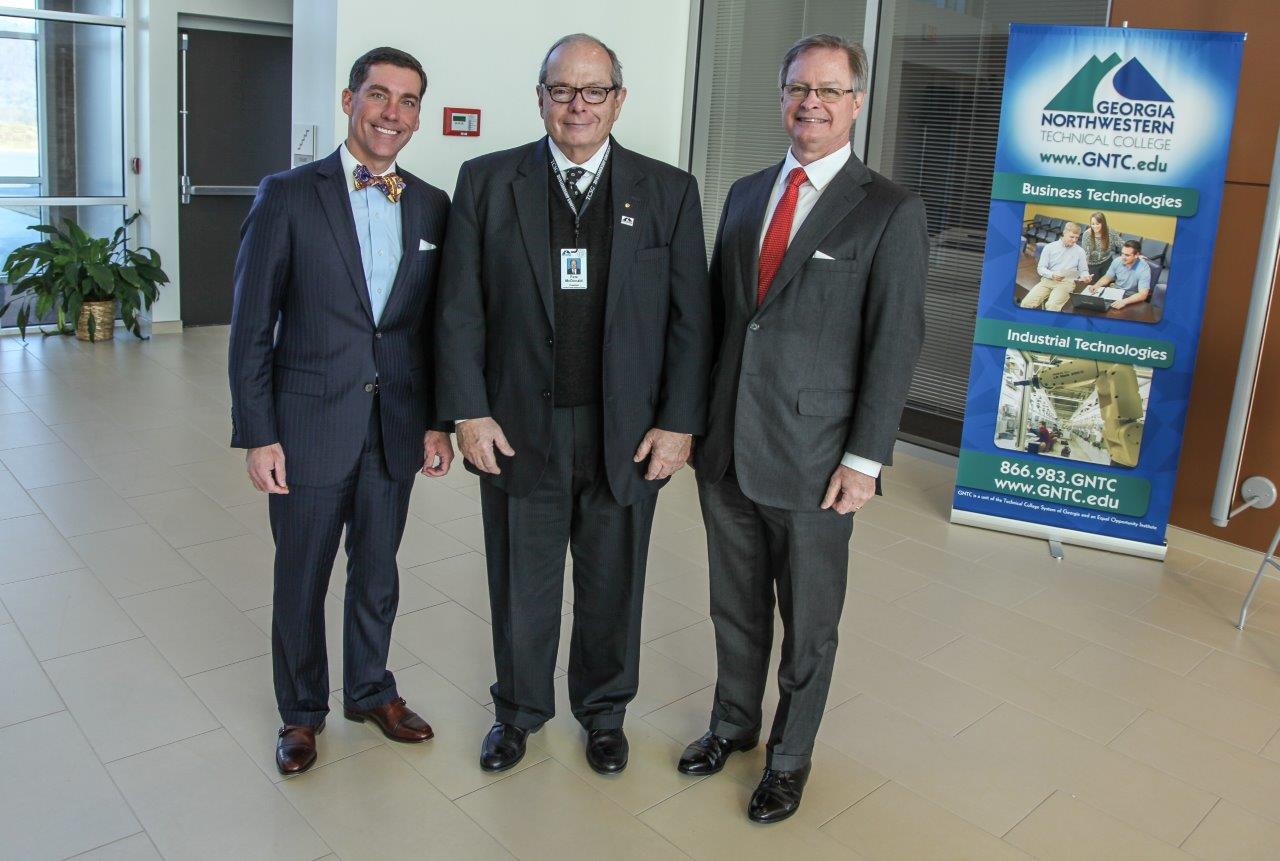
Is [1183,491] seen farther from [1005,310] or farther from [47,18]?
[47,18]

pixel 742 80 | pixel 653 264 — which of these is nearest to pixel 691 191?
pixel 653 264

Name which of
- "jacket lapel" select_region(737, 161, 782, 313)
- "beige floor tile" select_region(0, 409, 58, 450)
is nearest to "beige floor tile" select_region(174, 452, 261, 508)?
"beige floor tile" select_region(0, 409, 58, 450)

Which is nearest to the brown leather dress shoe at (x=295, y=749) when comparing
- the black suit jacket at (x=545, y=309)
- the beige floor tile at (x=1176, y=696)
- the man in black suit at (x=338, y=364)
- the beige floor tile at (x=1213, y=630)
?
the man in black suit at (x=338, y=364)

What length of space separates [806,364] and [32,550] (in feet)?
10.1

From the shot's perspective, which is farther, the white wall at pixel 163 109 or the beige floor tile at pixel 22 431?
the white wall at pixel 163 109

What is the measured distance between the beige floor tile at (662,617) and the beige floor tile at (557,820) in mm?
968

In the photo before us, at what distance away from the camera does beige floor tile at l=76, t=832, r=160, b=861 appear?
2457mm

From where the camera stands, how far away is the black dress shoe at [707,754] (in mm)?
2902

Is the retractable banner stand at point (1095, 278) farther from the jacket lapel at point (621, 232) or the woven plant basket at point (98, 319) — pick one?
the woven plant basket at point (98, 319)

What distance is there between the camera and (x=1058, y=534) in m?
4.92

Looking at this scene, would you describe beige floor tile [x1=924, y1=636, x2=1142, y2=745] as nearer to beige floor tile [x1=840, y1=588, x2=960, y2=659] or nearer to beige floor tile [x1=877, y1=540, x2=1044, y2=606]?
beige floor tile [x1=840, y1=588, x2=960, y2=659]

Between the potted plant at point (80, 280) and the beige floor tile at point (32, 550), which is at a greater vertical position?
the potted plant at point (80, 280)

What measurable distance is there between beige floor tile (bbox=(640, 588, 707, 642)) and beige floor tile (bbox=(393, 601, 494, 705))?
20.9 inches

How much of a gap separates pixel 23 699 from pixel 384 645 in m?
1.02
